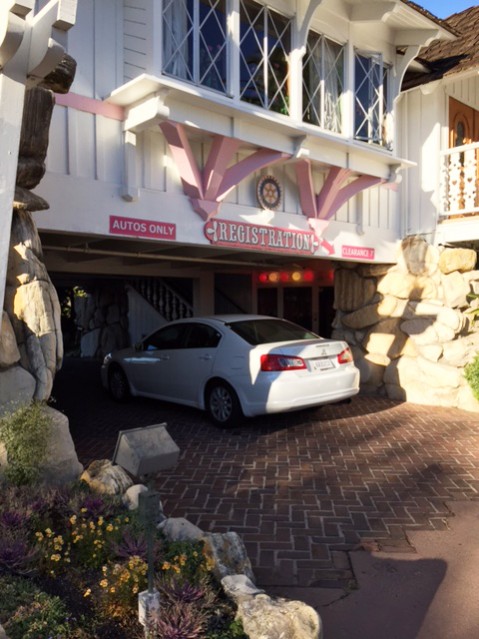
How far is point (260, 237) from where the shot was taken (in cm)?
754

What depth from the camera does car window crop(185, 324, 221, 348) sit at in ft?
25.5

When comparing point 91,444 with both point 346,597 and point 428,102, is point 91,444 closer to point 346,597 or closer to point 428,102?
point 346,597

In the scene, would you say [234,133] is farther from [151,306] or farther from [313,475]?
[151,306]

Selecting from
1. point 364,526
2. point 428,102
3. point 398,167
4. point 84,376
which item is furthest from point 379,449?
point 84,376

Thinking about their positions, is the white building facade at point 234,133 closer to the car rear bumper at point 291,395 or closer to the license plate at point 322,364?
the license plate at point 322,364

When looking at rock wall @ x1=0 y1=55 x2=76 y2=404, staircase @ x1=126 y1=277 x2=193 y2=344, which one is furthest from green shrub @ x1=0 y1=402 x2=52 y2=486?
staircase @ x1=126 y1=277 x2=193 y2=344

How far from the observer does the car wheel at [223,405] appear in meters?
7.30

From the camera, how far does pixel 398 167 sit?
8891 mm

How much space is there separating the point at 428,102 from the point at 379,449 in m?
6.38

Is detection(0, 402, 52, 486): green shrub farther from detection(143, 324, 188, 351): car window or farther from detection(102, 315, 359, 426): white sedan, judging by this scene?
detection(143, 324, 188, 351): car window

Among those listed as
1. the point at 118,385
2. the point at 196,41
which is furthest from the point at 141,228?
the point at 118,385

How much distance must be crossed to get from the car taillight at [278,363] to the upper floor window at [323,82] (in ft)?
11.3

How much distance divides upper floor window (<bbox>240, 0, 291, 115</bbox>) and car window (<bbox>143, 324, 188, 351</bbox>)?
Answer: 11.2ft

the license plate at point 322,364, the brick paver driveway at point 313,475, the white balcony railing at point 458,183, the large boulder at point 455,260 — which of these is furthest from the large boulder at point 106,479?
the white balcony railing at point 458,183
